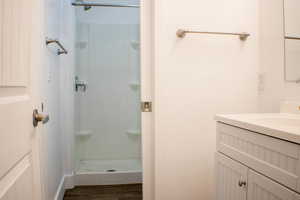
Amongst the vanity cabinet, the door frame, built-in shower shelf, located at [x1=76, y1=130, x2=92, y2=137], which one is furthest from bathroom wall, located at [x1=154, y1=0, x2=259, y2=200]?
built-in shower shelf, located at [x1=76, y1=130, x2=92, y2=137]

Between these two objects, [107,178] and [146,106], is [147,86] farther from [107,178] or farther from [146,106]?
[107,178]

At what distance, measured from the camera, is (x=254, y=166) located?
3.28 feet

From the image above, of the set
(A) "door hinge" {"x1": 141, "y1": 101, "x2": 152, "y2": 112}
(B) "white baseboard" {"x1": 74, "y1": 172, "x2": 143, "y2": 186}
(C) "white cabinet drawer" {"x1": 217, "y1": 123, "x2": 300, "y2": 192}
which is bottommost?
(B) "white baseboard" {"x1": 74, "y1": 172, "x2": 143, "y2": 186}

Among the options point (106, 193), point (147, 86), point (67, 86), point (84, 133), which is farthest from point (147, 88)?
point (84, 133)

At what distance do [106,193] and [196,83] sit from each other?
153 centimetres

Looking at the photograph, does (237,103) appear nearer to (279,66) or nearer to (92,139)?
(279,66)

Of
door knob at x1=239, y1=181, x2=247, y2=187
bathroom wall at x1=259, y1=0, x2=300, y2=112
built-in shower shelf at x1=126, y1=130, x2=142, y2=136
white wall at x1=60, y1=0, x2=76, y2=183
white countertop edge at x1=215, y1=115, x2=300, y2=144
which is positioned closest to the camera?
white countertop edge at x1=215, y1=115, x2=300, y2=144

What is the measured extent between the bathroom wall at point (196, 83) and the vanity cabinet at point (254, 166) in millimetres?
310

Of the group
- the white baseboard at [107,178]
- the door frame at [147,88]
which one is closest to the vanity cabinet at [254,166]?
the door frame at [147,88]

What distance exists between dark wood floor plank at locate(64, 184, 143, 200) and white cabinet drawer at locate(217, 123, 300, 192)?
4.54 feet

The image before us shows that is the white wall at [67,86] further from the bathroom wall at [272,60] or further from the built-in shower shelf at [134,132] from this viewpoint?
the bathroom wall at [272,60]

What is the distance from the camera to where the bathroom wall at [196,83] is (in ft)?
5.10

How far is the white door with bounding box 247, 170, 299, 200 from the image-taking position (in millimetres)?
833

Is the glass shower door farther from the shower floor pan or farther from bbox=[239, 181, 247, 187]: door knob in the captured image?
bbox=[239, 181, 247, 187]: door knob
